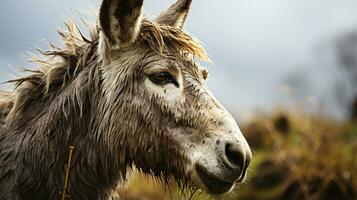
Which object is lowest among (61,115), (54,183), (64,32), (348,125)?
(348,125)

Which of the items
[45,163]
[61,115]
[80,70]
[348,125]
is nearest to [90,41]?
[80,70]

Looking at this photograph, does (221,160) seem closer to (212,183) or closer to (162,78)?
(212,183)

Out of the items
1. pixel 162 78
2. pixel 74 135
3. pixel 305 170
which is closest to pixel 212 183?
pixel 162 78

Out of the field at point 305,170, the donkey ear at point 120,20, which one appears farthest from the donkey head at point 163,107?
the field at point 305,170

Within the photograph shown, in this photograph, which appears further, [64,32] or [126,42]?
[64,32]

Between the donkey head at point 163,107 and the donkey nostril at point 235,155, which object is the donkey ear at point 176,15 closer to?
the donkey head at point 163,107

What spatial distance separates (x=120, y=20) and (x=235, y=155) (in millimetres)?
1140

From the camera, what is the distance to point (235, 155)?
3865mm

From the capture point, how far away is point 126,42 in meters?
4.45

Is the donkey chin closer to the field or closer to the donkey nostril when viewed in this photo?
the donkey nostril

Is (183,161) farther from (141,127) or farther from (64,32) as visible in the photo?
(64,32)

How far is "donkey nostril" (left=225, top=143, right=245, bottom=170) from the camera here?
3846 millimetres

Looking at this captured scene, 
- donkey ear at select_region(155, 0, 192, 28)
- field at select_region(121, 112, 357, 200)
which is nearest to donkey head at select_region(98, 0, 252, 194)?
donkey ear at select_region(155, 0, 192, 28)

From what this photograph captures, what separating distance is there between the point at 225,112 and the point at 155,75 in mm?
526
